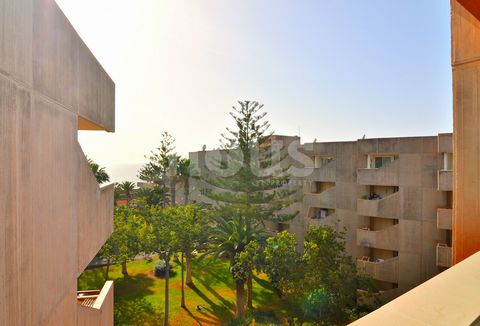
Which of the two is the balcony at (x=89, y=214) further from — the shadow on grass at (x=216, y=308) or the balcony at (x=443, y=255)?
the balcony at (x=443, y=255)

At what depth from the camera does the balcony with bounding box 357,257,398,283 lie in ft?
48.8

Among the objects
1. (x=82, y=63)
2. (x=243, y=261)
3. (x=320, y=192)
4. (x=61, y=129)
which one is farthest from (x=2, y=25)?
(x=320, y=192)

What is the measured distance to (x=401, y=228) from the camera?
14.8m

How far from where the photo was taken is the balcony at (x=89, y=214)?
2.73m

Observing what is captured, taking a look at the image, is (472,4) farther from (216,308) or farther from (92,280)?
(92,280)

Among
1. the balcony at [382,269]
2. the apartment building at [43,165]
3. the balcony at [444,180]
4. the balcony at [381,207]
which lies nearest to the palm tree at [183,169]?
the balcony at [381,207]

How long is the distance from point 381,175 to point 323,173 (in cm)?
339

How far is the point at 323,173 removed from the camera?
18.3 m

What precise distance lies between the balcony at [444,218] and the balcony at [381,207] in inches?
69.6

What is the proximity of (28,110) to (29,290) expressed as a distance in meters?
0.96

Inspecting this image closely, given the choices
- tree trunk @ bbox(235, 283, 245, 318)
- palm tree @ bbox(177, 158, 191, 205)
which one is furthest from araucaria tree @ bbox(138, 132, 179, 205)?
tree trunk @ bbox(235, 283, 245, 318)

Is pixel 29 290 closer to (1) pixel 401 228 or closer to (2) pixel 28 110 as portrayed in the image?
(2) pixel 28 110

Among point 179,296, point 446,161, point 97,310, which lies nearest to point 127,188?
point 179,296

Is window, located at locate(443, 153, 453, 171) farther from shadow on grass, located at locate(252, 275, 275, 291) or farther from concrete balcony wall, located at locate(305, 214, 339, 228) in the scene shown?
shadow on grass, located at locate(252, 275, 275, 291)
